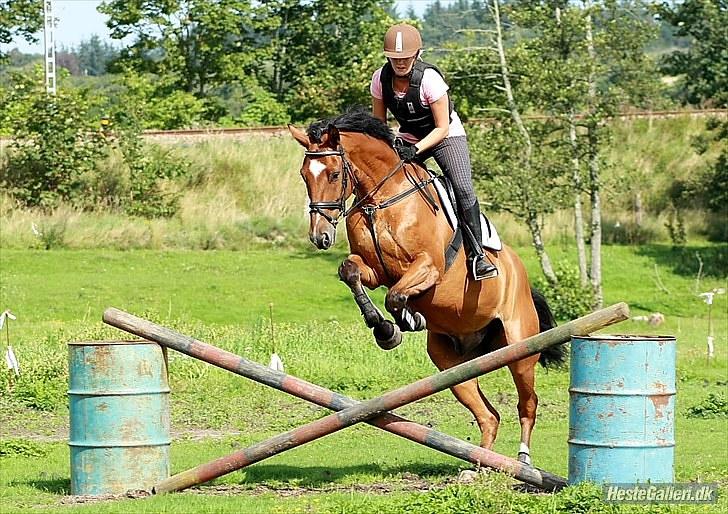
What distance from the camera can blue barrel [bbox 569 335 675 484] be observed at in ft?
24.9

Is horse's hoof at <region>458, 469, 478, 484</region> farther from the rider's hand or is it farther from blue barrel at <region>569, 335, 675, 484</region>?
the rider's hand

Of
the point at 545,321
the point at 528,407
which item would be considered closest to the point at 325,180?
the point at 528,407

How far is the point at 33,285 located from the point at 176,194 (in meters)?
8.39

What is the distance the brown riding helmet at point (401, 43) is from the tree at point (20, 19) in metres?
32.4

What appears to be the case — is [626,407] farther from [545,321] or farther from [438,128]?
[545,321]

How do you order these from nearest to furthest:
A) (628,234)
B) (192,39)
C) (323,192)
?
(323,192), (628,234), (192,39)

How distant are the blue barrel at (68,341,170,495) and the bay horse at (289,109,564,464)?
58.1 inches

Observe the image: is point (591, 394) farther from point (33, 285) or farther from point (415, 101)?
point (33, 285)

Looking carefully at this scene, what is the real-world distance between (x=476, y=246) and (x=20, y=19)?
32.7 m

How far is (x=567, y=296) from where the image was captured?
22641 mm

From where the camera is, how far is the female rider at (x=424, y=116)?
30.2 feet

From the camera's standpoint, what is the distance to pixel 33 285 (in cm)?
2386

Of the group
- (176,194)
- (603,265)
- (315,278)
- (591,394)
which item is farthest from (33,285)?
(591,394)

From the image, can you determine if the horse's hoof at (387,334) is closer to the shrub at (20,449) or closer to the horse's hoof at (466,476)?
the horse's hoof at (466,476)
